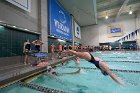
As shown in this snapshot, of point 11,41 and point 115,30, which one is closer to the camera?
point 11,41

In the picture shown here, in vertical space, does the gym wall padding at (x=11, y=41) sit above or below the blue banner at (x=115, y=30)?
below

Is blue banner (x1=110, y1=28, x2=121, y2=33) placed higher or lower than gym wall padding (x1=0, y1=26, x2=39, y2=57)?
higher

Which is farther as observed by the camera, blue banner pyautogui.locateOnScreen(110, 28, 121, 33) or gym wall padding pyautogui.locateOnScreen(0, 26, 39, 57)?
blue banner pyautogui.locateOnScreen(110, 28, 121, 33)

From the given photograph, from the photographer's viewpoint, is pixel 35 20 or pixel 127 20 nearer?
pixel 35 20

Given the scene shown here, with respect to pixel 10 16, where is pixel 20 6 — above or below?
above

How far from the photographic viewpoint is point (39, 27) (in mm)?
8953

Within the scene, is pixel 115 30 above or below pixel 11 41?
above

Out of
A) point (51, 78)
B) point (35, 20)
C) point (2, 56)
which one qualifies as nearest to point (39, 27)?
point (35, 20)

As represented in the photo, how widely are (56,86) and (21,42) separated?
4.67m

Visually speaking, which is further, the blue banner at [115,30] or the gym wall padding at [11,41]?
the blue banner at [115,30]

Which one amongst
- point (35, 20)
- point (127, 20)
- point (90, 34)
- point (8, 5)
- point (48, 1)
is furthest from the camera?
point (90, 34)

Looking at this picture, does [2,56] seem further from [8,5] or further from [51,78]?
[51,78]

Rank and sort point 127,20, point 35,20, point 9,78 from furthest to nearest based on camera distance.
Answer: point 127,20
point 35,20
point 9,78

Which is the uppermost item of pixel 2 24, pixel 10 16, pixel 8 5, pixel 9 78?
pixel 8 5
